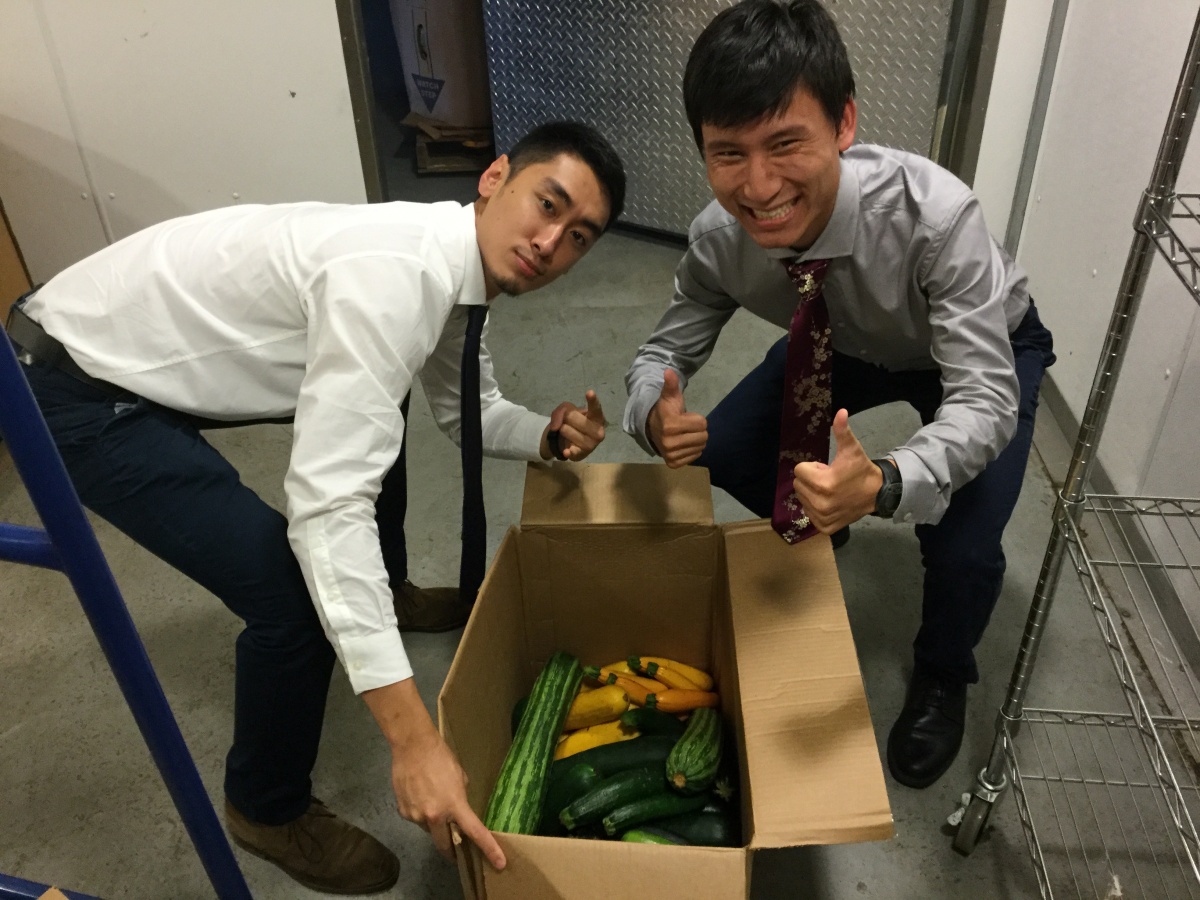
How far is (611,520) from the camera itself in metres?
1.34

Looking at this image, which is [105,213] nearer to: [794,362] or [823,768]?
[794,362]

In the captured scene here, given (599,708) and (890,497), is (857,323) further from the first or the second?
(599,708)

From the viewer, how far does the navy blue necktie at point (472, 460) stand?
1298 millimetres

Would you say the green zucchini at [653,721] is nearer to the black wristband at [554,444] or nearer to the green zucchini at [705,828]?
the green zucchini at [705,828]

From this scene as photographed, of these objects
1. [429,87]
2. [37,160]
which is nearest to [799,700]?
[37,160]

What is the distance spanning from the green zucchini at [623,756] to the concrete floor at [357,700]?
250mm

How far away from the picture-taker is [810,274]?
1351 millimetres

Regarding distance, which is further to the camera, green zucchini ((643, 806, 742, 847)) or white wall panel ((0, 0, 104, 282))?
white wall panel ((0, 0, 104, 282))

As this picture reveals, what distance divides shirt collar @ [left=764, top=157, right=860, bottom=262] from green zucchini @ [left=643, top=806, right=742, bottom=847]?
2.75ft

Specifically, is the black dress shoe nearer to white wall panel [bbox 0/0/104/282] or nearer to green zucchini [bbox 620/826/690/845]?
green zucchini [bbox 620/826/690/845]

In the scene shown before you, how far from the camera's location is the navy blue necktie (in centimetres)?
130

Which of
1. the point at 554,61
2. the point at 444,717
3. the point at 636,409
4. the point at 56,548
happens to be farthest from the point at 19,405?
the point at 554,61

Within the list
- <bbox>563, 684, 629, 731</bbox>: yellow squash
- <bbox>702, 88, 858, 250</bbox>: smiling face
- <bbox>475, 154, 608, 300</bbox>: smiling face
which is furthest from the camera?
<bbox>563, 684, 629, 731</bbox>: yellow squash

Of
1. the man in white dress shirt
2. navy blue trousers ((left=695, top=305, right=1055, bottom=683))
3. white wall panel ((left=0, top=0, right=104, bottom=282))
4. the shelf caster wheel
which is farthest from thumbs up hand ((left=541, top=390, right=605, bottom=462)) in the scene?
white wall panel ((left=0, top=0, right=104, bottom=282))
